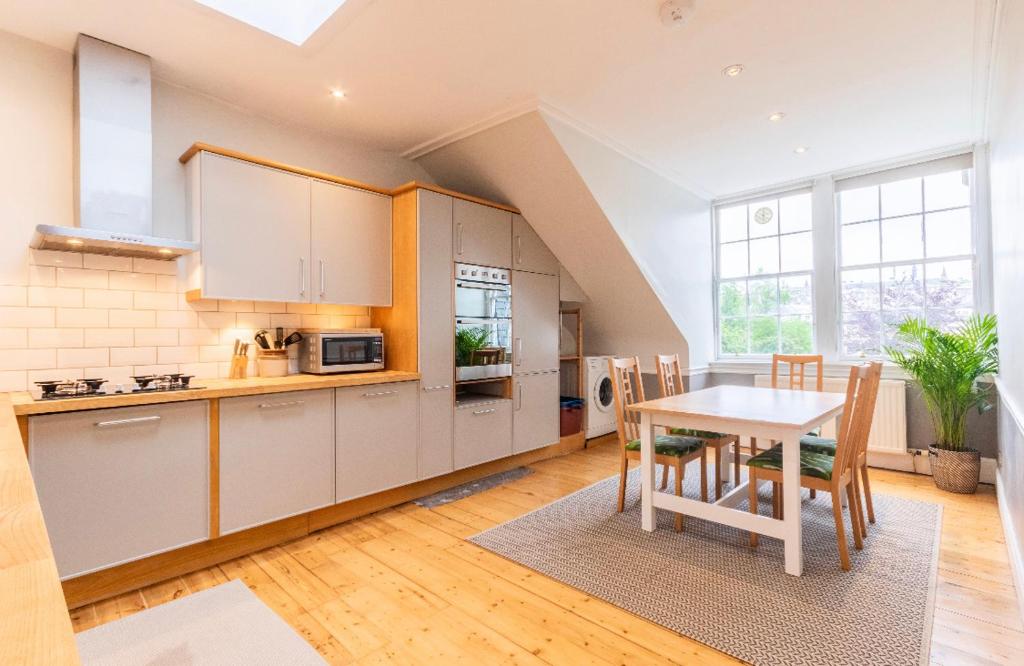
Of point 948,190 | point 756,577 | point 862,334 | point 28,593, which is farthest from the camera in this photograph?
point 862,334

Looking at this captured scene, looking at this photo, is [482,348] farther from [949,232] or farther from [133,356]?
[949,232]

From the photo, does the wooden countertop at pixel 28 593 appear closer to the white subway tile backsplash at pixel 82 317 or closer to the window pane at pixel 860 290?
the white subway tile backsplash at pixel 82 317

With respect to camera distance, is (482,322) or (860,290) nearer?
(482,322)

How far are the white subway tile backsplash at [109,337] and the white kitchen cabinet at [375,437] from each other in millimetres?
1141

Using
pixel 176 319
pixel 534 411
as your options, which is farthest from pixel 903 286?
pixel 176 319

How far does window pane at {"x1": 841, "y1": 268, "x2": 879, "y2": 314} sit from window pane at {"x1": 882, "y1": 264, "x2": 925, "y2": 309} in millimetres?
66

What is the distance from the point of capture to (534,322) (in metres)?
4.40

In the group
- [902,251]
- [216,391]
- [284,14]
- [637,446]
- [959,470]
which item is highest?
[284,14]

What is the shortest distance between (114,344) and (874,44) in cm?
429

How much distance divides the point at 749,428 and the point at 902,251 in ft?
10.4

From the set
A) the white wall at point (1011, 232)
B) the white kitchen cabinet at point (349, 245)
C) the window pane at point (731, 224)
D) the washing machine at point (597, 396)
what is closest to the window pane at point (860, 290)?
the window pane at point (731, 224)

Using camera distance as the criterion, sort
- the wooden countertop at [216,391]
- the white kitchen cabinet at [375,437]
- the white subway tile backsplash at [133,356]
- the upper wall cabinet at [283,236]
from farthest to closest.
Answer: the white kitchen cabinet at [375,437] < the upper wall cabinet at [283,236] < the white subway tile backsplash at [133,356] < the wooden countertop at [216,391]

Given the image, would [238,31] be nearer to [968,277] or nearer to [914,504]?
[914,504]

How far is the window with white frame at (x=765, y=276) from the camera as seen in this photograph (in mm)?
4945
